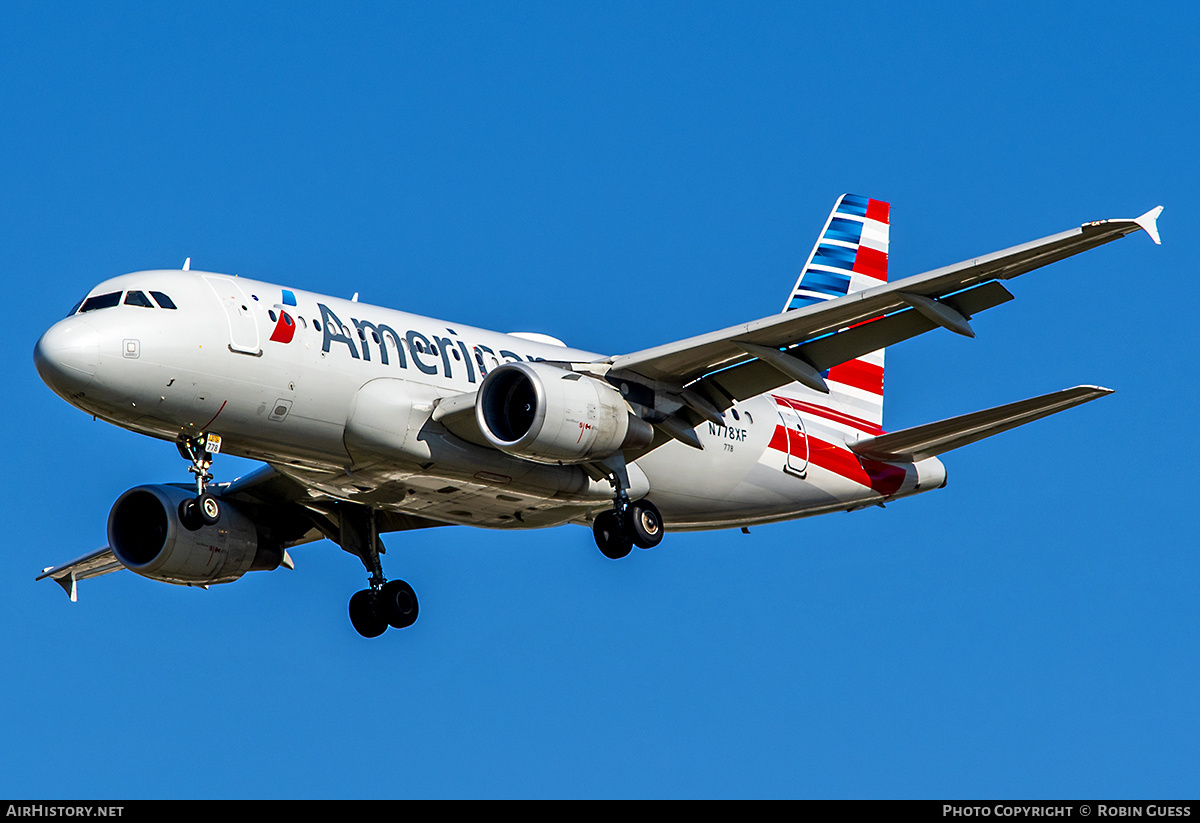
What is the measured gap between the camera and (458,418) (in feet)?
98.5

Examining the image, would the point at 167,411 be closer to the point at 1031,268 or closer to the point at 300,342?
the point at 300,342

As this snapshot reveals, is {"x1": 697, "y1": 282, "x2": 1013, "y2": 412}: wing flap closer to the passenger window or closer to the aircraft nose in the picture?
the passenger window

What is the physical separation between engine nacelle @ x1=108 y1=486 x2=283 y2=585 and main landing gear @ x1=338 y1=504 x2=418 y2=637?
2051mm

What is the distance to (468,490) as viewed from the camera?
104 feet

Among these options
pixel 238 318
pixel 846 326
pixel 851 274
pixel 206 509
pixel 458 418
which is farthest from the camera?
pixel 851 274

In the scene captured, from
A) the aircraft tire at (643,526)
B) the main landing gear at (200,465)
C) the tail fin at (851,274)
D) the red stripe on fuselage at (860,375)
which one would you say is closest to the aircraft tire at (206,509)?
the main landing gear at (200,465)

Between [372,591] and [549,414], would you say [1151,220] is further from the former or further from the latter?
[372,591]

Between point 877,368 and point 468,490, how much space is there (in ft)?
44.0

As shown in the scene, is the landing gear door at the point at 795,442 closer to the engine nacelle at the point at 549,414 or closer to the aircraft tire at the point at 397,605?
the engine nacelle at the point at 549,414

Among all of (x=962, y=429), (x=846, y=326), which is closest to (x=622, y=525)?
(x=846, y=326)

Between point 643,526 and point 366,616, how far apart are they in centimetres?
711

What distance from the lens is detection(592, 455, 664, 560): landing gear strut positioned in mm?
31844

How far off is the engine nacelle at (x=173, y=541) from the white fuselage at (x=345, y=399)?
345 cm
